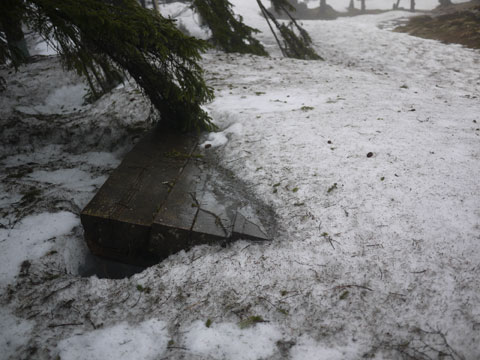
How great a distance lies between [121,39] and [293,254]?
2788 millimetres

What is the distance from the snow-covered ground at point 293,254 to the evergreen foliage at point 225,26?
3427mm

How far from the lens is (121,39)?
2.65m

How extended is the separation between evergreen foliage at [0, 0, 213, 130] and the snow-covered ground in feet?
3.51

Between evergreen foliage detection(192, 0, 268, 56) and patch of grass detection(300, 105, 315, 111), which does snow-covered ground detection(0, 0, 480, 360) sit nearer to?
patch of grass detection(300, 105, 315, 111)

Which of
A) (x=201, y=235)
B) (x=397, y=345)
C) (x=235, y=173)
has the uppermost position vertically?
(x=235, y=173)

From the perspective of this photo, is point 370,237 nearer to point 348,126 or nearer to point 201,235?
point 201,235

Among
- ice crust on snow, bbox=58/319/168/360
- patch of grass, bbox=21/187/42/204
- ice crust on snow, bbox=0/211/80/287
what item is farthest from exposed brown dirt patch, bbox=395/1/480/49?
patch of grass, bbox=21/187/42/204

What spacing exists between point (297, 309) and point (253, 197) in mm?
1226

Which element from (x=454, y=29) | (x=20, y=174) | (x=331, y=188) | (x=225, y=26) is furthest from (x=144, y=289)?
(x=454, y=29)

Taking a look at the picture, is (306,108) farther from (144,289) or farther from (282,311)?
(144,289)

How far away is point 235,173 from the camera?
3.16 meters

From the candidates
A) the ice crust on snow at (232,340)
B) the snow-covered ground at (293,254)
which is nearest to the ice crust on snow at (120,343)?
the snow-covered ground at (293,254)

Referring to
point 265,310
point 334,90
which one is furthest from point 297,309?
point 334,90

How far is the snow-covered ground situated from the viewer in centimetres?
179
